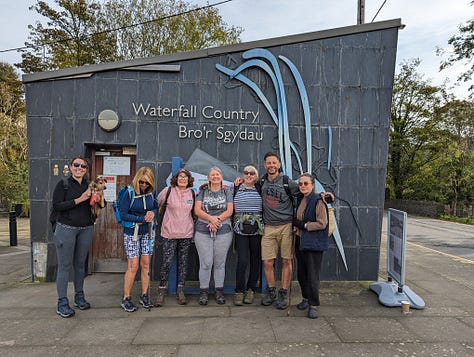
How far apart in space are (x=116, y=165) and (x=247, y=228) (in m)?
2.71

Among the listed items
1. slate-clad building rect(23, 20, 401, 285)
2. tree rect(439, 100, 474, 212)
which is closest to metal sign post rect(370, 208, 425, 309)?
slate-clad building rect(23, 20, 401, 285)

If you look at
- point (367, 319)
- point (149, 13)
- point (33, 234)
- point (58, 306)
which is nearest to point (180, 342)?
point (58, 306)

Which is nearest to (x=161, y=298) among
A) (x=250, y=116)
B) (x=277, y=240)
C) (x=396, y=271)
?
→ (x=277, y=240)

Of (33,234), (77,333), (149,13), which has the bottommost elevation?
(77,333)

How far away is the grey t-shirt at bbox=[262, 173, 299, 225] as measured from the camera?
4516mm

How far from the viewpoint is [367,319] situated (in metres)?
4.23

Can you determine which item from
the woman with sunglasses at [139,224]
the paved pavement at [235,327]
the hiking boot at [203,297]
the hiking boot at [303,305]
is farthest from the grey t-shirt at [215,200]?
the hiking boot at [303,305]

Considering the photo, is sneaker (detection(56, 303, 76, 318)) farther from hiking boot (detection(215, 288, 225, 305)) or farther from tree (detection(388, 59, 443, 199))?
tree (detection(388, 59, 443, 199))

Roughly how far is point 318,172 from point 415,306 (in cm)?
231

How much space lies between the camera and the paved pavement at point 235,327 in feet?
11.3

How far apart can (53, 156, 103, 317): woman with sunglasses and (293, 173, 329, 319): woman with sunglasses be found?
2554 millimetres

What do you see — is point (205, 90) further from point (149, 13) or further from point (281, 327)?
point (149, 13)

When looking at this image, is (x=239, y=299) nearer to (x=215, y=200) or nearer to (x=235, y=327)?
(x=235, y=327)

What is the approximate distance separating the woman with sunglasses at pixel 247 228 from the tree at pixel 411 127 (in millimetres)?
32008
